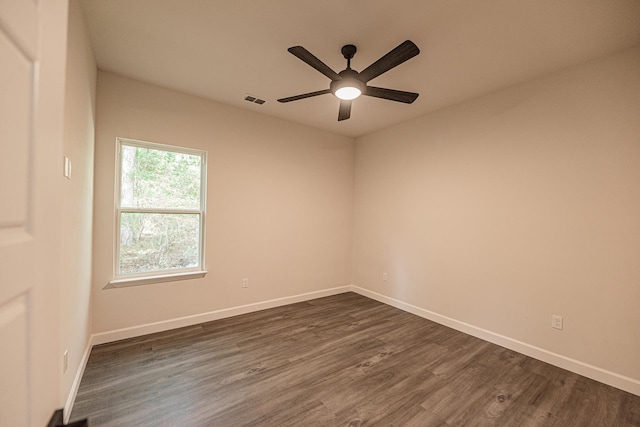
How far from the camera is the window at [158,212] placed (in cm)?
279

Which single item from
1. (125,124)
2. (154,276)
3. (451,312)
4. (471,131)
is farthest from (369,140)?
(154,276)

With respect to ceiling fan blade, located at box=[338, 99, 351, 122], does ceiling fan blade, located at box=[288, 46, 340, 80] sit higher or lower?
higher

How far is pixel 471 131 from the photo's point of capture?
3.11 metres

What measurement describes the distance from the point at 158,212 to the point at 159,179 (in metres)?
0.37

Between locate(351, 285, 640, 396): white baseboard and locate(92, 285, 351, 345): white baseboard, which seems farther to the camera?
locate(92, 285, 351, 345): white baseboard

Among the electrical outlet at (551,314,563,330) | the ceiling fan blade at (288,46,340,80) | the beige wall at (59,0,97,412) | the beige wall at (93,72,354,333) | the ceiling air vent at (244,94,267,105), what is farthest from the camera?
the ceiling air vent at (244,94,267,105)

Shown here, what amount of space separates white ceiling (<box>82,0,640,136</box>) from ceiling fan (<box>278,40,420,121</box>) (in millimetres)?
285

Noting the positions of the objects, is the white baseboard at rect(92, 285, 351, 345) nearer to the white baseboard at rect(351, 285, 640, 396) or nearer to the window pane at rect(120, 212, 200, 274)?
the window pane at rect(120, 212, 200, 274)

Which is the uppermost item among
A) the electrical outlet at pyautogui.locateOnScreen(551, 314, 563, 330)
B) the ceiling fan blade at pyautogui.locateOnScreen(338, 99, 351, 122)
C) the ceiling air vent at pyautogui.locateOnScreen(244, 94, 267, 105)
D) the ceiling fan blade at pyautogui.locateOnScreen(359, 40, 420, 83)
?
the ceiling air vent at pyautogui.locateOnScreen(244, 94, 267, 105)

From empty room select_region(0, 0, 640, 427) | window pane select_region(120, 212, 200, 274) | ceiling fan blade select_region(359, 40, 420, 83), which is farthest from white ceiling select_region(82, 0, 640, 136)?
window pane select_region(120, 212, 200, 274)

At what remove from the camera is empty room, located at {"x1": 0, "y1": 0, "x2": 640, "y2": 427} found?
1.13 metres

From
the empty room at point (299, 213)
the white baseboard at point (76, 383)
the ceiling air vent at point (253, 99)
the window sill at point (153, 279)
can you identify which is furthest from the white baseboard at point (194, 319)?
the ceiling air vent at point (253, 99)

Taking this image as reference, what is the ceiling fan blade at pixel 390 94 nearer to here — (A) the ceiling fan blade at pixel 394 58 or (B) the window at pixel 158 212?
(A) the ceiling fan blade at pixel 394 58

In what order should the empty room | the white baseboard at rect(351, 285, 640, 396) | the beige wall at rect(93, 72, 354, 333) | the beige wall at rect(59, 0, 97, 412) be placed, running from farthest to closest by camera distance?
the beige wall at rect(93, 72, 354, 333) < the white baseboard at rect(351, 285, 640, 396) < the beige wall at rect(59, 0, 97, 412) < the empty room
